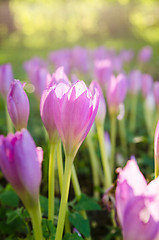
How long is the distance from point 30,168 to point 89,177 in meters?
0.73

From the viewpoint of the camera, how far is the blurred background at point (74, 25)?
5.68 metres

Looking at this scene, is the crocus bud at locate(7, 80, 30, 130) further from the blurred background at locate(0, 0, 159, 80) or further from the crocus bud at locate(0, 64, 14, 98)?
the blurred background at locate(0, 0, 159, 80)

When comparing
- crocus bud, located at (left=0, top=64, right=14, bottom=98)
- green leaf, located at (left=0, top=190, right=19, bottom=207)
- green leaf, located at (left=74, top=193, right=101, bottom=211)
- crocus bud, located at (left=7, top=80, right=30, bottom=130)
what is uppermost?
crocus bud, located at (left=0, top=64, right=14, bottom=98)

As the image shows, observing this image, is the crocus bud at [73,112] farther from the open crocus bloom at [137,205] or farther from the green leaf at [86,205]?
the green leaf at [86,205]

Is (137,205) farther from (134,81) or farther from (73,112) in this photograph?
(134,81)

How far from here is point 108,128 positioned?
142cm

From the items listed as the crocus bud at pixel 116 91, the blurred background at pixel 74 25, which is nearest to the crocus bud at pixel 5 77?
the crocus bud at pixel 116 91

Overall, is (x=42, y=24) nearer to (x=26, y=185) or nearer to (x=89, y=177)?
(x=89, y=177)

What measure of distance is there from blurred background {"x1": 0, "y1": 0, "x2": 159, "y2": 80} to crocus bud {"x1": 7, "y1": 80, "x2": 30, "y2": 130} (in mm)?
5094

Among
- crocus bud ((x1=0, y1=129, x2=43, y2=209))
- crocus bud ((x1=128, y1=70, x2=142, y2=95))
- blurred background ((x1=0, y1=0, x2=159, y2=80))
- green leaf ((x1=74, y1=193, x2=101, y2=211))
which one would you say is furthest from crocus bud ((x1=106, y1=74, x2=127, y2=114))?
blurred background ((x1=0, y1=0, x2=159, y2=80))

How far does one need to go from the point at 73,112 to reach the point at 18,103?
0.33 feet

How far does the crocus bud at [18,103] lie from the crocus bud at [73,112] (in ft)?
0.19

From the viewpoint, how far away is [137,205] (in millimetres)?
249

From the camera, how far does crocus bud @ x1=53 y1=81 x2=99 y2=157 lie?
335 millimetres
